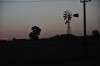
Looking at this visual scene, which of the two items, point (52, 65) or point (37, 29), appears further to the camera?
point (37, 29)

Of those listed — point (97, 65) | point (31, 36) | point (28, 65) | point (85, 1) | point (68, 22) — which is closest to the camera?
point (97, 65)

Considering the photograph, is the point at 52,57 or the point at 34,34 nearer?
the point at 52,57

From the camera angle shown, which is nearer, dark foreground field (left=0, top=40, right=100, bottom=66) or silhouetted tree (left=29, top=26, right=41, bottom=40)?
dark foreground field (left=0, top=40, right=100, bottom=66)

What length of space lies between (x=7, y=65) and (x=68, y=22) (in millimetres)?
69192

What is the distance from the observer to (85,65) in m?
21.1

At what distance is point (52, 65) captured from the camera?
21.8m

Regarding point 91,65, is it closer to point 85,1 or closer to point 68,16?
point 85,1

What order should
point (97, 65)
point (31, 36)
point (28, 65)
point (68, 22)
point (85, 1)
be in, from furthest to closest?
point (31, 36) → point (68, 22) → point (85, 1) → point (28, 65) → point (97, 65)

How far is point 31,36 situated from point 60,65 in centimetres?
12138

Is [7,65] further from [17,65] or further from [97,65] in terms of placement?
[97,65]

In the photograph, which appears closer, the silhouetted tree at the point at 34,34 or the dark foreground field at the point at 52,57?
the dark foreground field at the point at 52,57

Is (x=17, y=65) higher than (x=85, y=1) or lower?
lower

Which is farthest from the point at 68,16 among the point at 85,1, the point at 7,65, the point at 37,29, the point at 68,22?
the point at 7,65

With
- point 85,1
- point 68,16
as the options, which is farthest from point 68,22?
point 85,1
